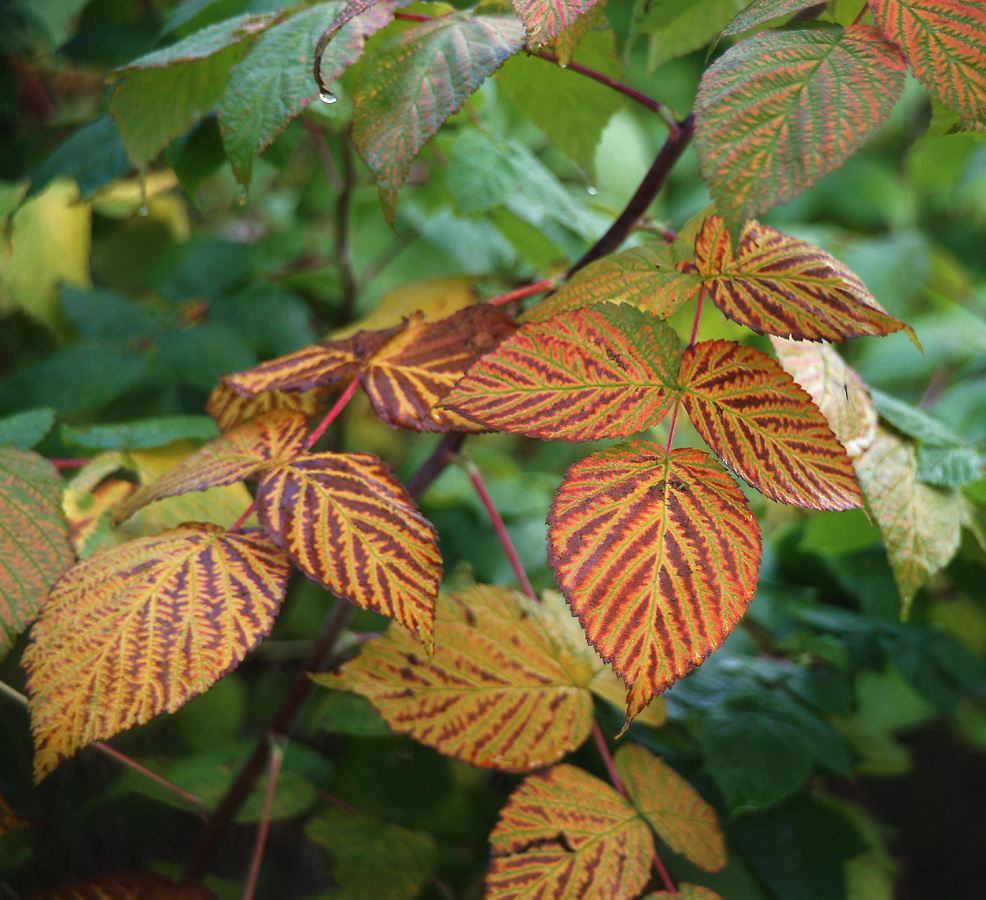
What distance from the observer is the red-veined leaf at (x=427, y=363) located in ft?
1.57

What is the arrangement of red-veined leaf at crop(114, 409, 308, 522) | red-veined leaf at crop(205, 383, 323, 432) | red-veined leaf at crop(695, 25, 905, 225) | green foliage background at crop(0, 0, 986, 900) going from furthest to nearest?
green foliage background at crop(0, 0, 986, 900)
red-veined leaf at crop(205, 383, 323, 432)
red-veined leaf at crop(114, 409, 308, 522)
red-veined leaf at crop(695, 25, 905, 225)

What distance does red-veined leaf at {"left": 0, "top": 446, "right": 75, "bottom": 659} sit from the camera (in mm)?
461

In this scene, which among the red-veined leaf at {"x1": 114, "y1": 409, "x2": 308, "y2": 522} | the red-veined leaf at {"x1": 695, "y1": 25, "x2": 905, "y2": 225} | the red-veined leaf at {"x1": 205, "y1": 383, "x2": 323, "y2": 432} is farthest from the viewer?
the red-veined leaf at {"x1": 205, "y1": 383, "x2": 323, "y2": 432}

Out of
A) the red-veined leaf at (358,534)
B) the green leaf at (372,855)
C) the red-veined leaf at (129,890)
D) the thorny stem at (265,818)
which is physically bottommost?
the green leaf at (372,855)

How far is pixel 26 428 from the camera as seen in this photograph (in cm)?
62

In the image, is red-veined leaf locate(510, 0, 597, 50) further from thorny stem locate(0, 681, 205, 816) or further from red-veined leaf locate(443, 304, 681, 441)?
thorny stem locate(0, 681, 205, 816)

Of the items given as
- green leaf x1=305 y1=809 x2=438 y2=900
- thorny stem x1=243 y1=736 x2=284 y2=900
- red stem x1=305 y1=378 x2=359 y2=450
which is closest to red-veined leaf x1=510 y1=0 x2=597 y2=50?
red stem x1=305 y1=378 x2=359 y2=450

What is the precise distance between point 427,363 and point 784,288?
25cm

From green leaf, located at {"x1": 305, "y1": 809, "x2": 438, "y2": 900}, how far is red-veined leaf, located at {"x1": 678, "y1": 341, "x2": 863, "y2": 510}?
57cm

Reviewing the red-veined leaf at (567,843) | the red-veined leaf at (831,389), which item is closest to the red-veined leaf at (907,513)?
the red-veined leaf at (831,389)

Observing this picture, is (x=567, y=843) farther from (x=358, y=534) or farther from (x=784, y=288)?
(x=784, y=288)

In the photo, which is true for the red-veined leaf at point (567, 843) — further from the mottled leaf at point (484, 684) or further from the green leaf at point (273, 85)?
the green leaf at point (273, 85)

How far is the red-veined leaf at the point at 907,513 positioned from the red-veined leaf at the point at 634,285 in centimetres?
22

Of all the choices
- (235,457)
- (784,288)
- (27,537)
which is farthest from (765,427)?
(27,537)
